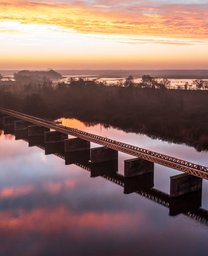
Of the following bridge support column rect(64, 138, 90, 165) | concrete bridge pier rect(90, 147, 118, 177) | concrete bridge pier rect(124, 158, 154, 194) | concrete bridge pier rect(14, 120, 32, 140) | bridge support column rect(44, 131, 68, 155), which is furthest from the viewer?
concrete bridge pier rect(14, 120, 32, 140)

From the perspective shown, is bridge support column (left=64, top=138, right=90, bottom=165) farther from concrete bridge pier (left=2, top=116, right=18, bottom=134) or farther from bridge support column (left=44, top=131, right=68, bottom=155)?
concrete bridge pier (left=2, top=116, right=18, bottom=134)

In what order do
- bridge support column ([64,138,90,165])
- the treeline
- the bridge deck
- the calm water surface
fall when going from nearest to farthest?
the calm water surface < the bridge deck < bridge support column ([64,138,90,165]) < the treeline

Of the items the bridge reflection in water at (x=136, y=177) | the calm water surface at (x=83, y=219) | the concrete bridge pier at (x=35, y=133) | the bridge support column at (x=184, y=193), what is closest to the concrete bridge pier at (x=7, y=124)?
the concrete bridge pier at (x=35, y=133)

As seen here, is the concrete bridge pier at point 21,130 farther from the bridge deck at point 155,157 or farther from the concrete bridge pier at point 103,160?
the concrete bridge pier at point 103,160

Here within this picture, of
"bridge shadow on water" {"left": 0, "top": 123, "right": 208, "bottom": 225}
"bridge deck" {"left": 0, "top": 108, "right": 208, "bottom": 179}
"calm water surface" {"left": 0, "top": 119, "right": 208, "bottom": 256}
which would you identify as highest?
"bridge deck" {"left": 0, "top": 108, "right": 208, "bottom": 179}

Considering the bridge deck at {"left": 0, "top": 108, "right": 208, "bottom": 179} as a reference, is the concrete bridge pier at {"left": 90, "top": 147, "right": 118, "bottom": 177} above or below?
below

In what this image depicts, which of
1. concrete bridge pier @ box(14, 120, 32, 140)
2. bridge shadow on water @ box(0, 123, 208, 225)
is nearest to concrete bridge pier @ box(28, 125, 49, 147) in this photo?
concrete bridge pier @ box(14, 120, 32, 140)

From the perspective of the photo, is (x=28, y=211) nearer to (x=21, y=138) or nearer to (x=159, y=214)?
(x=159, y=214)

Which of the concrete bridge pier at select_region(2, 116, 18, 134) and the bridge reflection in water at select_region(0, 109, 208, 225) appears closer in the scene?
the bridge reflection in water at select_region(0, 109, 208, 225)
